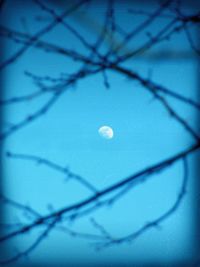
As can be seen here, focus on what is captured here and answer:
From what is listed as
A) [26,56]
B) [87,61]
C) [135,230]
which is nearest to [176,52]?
[87,61]

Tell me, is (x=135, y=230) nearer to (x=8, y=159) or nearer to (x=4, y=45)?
(x=8, y=159)

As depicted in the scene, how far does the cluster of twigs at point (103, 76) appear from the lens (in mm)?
1134

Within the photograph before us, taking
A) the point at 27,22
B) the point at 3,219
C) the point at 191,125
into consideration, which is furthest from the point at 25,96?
the point at 191,125

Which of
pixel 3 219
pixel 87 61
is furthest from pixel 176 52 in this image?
pixel 3 219

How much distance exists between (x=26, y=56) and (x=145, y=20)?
0.39m

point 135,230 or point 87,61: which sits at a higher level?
point 87,61

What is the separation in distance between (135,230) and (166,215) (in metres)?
0.11

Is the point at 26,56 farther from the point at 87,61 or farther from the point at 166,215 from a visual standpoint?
the point at 166,215

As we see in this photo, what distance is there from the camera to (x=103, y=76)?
3.75 ft

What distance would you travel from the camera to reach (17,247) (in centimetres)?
115

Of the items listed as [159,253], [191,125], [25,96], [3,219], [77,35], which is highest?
[77,35]

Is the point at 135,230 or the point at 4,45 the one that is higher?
the point at 4,45

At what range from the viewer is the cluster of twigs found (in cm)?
113

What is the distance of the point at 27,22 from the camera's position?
3.73 ft
